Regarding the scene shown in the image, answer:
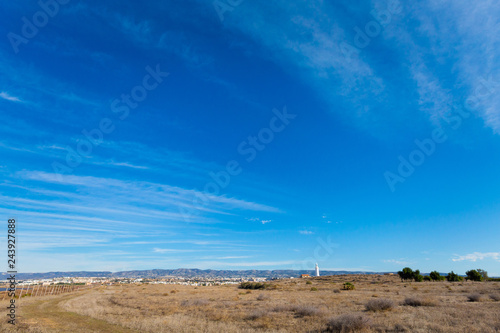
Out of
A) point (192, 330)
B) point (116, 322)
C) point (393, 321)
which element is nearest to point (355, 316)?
point (393, 321)

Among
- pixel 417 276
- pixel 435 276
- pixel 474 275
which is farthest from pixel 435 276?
pixel 474 275

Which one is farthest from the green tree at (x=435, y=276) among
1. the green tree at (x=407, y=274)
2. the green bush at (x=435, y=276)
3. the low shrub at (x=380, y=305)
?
the low shrub at (x=380, y=305)

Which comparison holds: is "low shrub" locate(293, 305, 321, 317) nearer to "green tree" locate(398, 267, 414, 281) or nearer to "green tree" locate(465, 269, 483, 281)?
"green tree" locate(398, 267, 414, 281)

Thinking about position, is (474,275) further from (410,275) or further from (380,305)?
(380,305)

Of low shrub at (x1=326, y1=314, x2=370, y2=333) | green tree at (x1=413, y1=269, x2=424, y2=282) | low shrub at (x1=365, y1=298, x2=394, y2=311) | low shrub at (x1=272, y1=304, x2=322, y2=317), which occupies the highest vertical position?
low shrub at (x1=326, y1=314, x2=370, y2=333)

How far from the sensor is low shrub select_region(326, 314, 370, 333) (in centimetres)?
1381

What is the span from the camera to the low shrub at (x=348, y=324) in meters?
13.8

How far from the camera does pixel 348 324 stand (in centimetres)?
1391

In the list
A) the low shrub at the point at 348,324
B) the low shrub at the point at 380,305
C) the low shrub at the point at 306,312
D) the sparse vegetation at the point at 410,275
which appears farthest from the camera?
the sparse vegetation at the point at 410,275

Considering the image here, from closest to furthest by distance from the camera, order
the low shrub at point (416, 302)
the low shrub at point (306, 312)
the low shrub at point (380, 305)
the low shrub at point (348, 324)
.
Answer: the low shrub at point (348, 324)
the low shrub at point (306, 312)
the low shrub at point (380, 305)
the low shrub at point (416, 302)

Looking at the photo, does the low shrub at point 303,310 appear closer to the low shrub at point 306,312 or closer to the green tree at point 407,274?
the low shrub at point 306,312

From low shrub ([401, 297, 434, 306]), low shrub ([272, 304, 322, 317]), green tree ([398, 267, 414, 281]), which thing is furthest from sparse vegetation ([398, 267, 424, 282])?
low shrub ([272, 304, 322, 317])

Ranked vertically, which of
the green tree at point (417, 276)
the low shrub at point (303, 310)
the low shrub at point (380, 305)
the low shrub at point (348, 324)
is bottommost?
the green tree at point (417, 276)

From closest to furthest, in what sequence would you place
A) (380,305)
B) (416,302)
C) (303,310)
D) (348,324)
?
(348,324) → (303,310) → (380,305) → (416,302)
